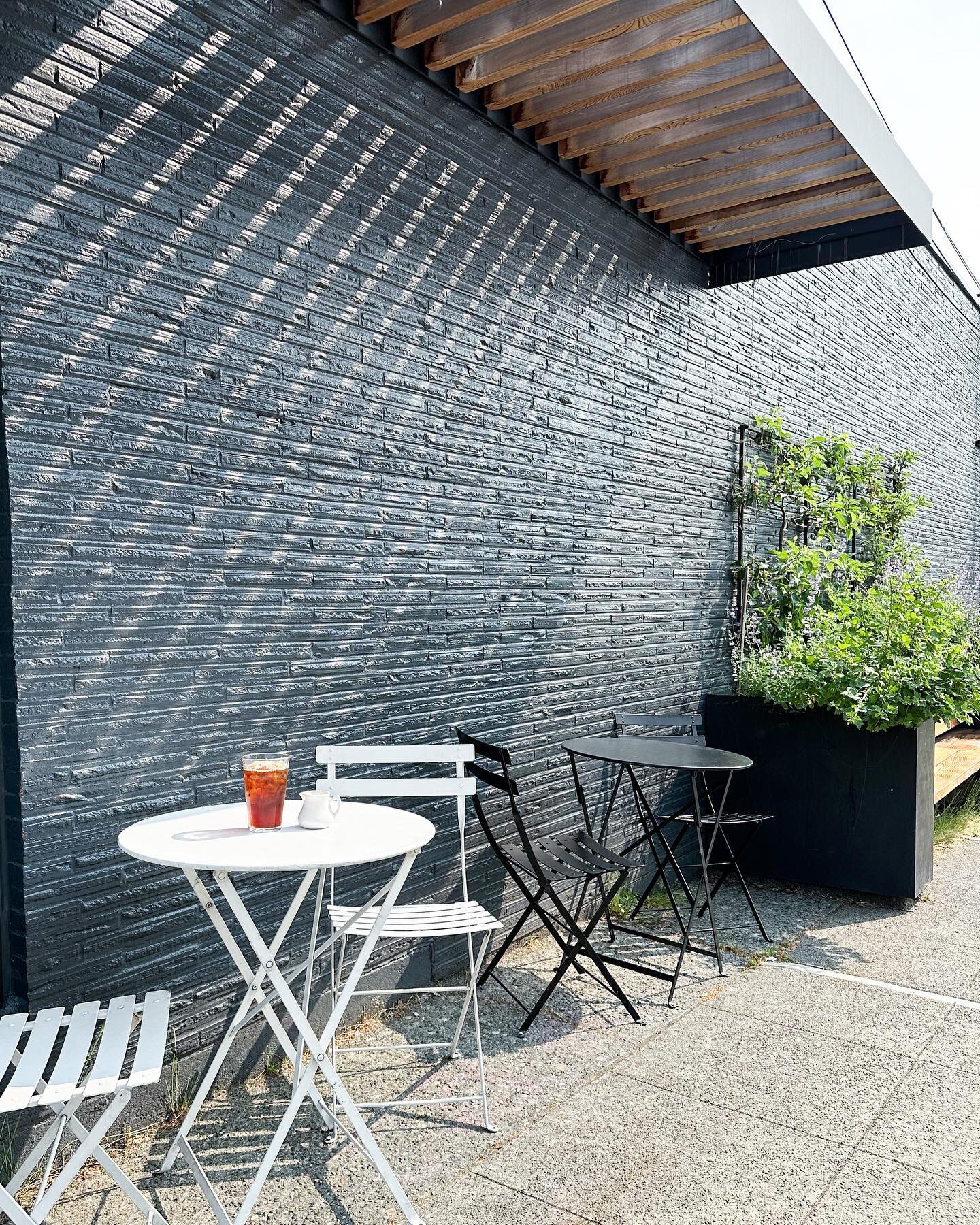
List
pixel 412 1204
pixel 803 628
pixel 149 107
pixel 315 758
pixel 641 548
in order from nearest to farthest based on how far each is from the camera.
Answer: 1. pixel 412 1204
2. pixel 149 107
3. pixel 315 758
4. pixel 641 548
5. pixel 803 628

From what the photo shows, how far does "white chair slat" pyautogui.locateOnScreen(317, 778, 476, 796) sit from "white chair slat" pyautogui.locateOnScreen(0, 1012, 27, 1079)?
101 centimetres

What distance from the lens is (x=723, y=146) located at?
14.4ft

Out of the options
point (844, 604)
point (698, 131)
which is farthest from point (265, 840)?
point (844, 604)

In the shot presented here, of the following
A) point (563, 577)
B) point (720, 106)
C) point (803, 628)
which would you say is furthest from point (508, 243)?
A: point (803, 628)

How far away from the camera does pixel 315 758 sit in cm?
319

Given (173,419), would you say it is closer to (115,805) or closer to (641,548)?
(115,805)

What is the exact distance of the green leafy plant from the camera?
467 cm

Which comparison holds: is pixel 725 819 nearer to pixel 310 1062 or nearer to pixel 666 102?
pixel 310 1062

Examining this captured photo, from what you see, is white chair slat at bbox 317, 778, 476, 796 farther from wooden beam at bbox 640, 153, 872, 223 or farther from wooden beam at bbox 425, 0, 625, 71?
wooden beam at bbox 640, 153, 872, 223

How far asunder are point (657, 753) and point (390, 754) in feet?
4.55

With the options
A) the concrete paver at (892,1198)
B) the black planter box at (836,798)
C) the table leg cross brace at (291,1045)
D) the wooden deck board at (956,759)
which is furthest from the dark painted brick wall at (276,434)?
the wooden deck board at (956,759)

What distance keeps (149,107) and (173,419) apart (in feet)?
2.78

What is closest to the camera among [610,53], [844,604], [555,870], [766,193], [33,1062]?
[33,1062]

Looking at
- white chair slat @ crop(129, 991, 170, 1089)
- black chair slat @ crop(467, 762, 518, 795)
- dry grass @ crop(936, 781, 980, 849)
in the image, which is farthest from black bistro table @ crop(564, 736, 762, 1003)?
dry grass @ crop(936, 781, 980, 849)
